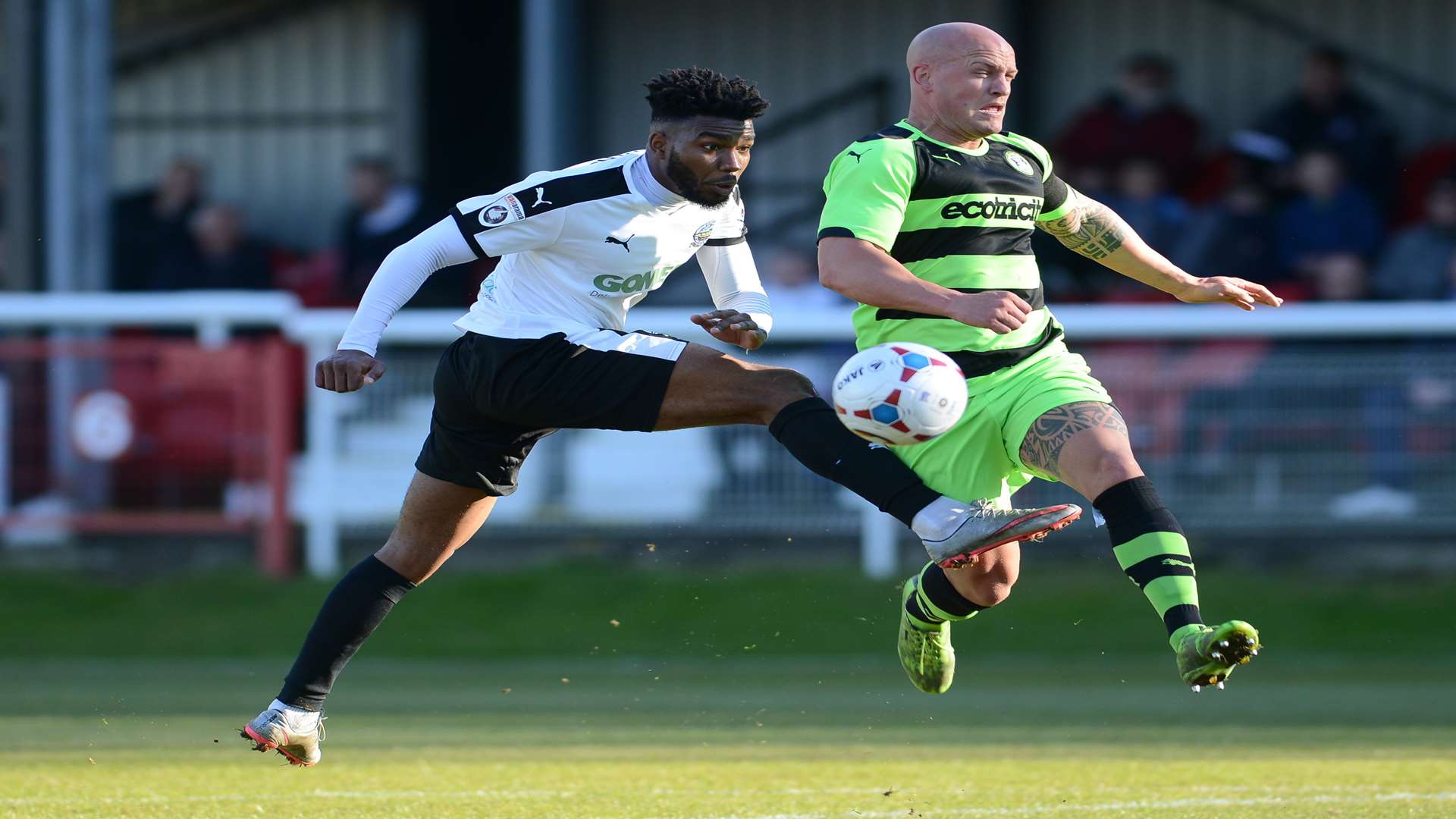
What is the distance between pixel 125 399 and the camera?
37.3 ft

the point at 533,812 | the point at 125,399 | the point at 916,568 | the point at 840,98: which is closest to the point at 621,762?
the point at 533,812

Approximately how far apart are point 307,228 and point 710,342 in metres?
7.01

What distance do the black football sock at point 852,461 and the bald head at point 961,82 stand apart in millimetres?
908

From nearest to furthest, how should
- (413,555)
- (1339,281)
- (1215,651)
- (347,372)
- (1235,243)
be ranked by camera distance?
(1215,651), (347,372), (413,555), (1339,281), (1235,243)

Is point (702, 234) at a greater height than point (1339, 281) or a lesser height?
greater

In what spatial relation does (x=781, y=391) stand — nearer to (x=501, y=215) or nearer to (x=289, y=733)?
(x=501, y=215)

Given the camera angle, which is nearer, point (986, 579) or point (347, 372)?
point (347, 372)

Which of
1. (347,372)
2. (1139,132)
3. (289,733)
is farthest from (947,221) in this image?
(1139,132)

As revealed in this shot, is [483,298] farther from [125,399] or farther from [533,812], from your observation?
[125,399]

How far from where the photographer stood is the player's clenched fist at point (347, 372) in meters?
5.50

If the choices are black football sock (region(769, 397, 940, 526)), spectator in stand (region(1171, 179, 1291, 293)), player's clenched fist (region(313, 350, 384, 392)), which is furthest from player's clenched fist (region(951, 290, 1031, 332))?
spectator in stand (region(1171, 179, 1291, 293))

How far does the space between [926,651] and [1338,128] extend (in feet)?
23.8

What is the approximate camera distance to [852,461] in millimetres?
5555

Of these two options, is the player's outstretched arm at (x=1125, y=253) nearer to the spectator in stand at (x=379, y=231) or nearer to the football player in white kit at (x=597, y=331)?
the football player in white kit at (x=597, y=331)
